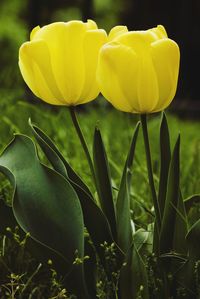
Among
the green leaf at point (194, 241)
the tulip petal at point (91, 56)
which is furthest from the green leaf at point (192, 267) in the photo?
the tulip petal at point (91, 56)

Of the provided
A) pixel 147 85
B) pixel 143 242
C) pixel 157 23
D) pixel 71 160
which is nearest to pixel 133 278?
pixel 143 242

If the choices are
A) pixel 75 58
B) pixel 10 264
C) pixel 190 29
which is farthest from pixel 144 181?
pixel 190 29

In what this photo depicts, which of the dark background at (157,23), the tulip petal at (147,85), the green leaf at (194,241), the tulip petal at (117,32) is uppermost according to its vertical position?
the tulip petal at (117,32)

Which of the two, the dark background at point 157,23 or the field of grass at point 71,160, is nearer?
the field of grass at point 71,160

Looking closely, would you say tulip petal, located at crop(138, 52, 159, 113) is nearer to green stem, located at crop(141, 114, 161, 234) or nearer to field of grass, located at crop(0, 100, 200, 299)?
green stem, located at crop(141, 114, 161, 234)

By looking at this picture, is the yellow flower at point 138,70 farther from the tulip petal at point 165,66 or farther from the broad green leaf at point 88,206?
the broad green leaf at point 88,206

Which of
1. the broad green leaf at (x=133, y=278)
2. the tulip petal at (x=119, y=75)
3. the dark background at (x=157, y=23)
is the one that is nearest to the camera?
the tulip petal at (x=119, y=75)

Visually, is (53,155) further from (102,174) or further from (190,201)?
(190,201)

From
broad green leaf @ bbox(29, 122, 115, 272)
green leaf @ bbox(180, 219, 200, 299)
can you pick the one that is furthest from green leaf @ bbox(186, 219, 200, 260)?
broad green leaf @ bbox(29, 122, 115, 272)
